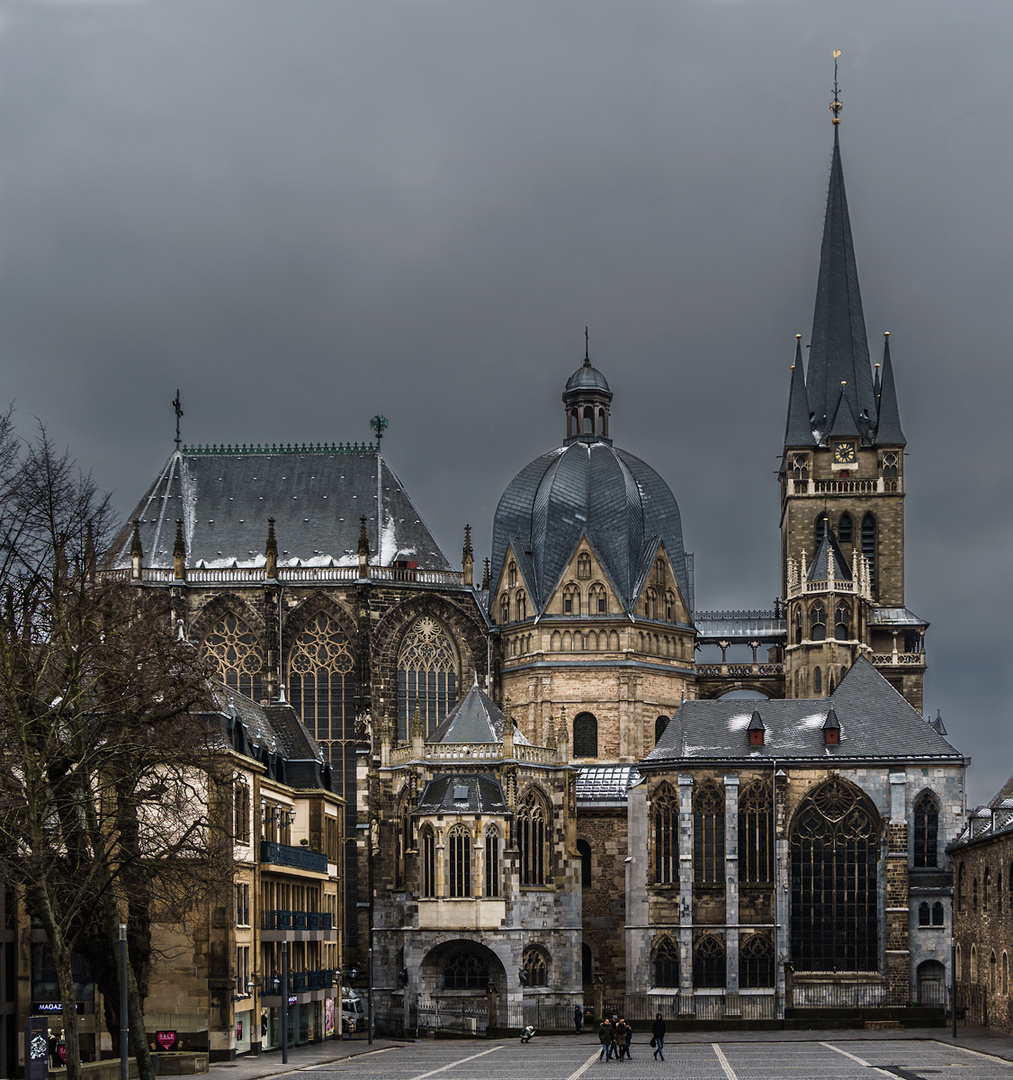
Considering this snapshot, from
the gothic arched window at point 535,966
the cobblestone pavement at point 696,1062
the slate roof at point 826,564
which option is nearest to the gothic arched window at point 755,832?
the gothic arched window at point 535,966

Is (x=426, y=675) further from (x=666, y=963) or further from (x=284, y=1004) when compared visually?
(x=284, y=1004)

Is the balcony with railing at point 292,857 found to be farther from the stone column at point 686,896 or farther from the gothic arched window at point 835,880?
the gothic arched window at point 835,880

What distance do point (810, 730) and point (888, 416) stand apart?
34669mm

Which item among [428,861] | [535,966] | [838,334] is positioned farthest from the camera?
[838,334]

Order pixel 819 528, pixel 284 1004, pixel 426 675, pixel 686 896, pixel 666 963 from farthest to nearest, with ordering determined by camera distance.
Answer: pixel 819 528, pixel 426 675, pixel 686 896, pixel 666 963, pixel 284 1004

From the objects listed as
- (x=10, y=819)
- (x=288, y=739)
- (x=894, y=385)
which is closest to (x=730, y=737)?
(x=288, y=739)

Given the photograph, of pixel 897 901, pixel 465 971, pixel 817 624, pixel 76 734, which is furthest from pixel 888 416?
pixel 76 734

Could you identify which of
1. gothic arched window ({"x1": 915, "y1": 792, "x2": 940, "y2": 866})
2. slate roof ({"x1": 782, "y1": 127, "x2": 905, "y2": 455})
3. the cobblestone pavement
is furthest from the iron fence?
slate roof ({"x1": 782, "y1": 127, "x2": 905, "y2": 455})

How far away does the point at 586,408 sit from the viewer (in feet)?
373

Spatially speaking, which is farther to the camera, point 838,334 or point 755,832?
point 838,334

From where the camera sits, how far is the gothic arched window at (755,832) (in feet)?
301

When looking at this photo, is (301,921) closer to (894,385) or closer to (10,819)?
(10,819)

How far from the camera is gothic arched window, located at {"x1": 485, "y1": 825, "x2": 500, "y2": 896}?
283 ft

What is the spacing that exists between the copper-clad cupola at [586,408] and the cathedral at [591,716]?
0.22 meters
